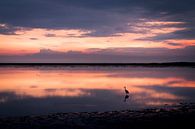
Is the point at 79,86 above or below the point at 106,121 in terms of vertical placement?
below

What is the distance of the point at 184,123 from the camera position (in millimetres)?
12031

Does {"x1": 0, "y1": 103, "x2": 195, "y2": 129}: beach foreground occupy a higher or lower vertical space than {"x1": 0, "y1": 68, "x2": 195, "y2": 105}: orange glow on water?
higher

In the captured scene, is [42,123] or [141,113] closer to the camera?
[42,123]

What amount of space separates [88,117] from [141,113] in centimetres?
272

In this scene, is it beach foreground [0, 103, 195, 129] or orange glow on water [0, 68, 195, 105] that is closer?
beach foreground [0, 103, 195, 129]

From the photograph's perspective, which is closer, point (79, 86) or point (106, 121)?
point (106, 121)

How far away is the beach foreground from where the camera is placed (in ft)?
38.6

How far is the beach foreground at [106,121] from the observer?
11.8 metres

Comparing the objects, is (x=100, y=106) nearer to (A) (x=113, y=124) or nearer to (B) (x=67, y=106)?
(B) (x=67, y=106)

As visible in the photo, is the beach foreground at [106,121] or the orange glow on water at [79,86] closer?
the beach foreground at [106,121]

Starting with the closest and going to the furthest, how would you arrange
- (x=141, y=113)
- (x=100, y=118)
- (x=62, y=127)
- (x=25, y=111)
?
(x=62, y=127), (x=100, y=118), (x=141, y=113), (x=25, y=111)

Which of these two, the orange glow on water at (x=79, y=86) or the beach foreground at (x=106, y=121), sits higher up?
the beach foreground at (x=106, y=121)

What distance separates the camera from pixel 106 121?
12836 mm

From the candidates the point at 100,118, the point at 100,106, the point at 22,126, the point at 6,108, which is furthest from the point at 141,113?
the point at 6,108
